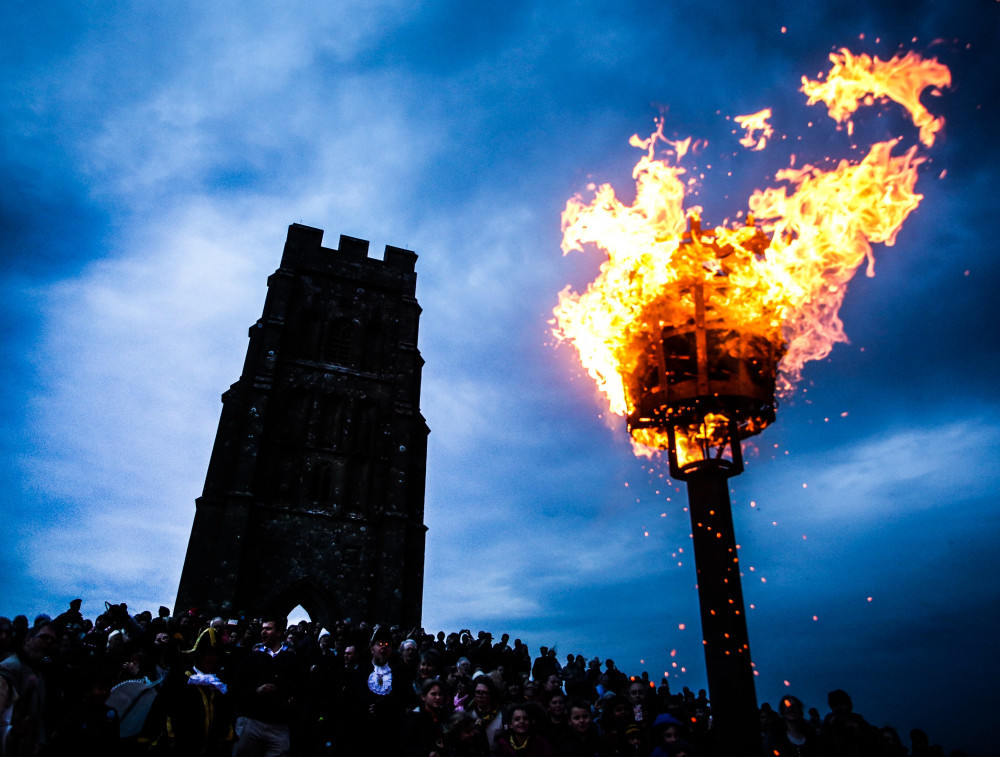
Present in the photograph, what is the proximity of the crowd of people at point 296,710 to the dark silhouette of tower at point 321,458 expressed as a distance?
43.0ft

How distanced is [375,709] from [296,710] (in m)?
0.81

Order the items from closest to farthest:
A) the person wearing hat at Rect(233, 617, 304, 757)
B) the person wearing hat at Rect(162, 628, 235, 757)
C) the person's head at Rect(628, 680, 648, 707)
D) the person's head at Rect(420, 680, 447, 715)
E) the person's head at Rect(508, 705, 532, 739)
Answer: the person's head at Rect(508, 705, 532, 739), the person's head at Rect(420, 680, 447, 715), the person wearing hat at Rect(233, 617, 304, 757), the person wearing hat at Rect(162, 628, 235, 757), the person's head at Rect(628, 680, 648, 707)

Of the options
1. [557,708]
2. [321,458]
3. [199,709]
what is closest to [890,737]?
[557,708]

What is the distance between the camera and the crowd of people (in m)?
5.05

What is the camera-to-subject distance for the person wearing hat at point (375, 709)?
6.05 m

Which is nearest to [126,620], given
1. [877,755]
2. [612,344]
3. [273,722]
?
[273,722]

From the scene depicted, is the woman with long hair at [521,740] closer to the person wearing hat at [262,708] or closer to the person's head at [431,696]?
the person's head at [431,696]

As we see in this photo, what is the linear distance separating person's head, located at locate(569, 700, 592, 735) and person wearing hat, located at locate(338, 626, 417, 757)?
164cm

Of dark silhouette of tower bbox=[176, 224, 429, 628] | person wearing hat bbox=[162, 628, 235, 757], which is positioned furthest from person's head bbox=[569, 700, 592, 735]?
dark silhouette of tower bbox=[176, 224, 429, 628]

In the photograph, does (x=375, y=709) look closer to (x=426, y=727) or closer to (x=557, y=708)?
(x=426, y=727)

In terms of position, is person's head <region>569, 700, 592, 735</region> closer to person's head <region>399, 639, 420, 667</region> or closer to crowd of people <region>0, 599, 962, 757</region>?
crowd of people <region>0, 599, 962, 757</region>

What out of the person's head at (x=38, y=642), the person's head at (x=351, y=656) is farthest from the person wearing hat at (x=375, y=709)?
the person's head at (x=38, y=642)

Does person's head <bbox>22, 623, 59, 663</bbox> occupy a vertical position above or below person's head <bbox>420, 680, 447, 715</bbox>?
above

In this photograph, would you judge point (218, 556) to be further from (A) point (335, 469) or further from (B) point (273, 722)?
(B) point (273, 722)
